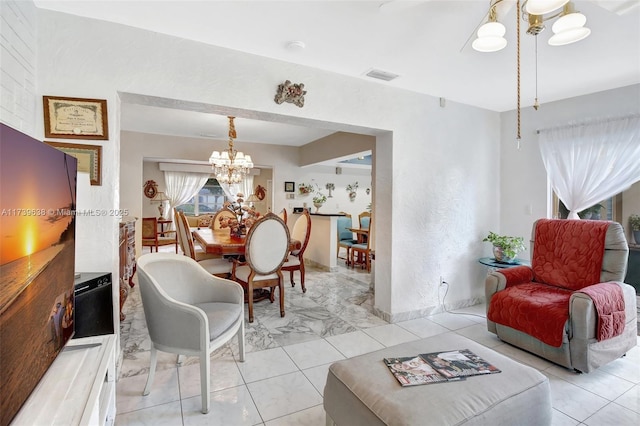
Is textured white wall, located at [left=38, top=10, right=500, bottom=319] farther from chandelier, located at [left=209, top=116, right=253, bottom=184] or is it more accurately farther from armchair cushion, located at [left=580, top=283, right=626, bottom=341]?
chandelier, located at [left=209, top=116, right=253, bottom=184]

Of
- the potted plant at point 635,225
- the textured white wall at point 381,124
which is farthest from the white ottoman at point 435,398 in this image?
the potted plant at point 635,225

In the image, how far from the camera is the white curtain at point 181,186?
8.27 meters

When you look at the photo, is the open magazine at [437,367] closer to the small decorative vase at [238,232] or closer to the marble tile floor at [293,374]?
the marble tile floor at [293,374]

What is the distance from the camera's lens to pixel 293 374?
85.8 inches

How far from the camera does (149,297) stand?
1.90 m

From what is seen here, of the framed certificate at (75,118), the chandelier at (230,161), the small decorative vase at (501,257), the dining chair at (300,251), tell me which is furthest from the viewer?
the chandelier at (230,161)

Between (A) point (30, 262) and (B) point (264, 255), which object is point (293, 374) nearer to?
(B) point (264, 255)

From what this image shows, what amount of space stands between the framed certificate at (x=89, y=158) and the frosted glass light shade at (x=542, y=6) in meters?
2.45

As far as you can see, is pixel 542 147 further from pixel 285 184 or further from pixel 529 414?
pixel 285 184

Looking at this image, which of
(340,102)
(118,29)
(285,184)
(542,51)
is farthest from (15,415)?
(285,184)

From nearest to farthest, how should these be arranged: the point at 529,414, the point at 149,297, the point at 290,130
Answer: the point at 529,414, the point at 149,297, the point at 290,130

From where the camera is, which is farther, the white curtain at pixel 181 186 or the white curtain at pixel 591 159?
the white curtain at pixel 181 186

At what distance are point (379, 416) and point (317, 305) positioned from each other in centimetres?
248

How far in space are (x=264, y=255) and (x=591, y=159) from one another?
3.49 m
